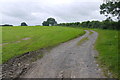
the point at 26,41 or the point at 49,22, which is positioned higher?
the point at 49,22

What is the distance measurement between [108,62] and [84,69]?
6.21 ft

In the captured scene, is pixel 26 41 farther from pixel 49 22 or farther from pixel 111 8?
pixel 49 22

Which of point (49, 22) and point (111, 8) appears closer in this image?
point (111, 8)

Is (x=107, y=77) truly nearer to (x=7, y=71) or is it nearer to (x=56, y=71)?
(x=56, y=71)

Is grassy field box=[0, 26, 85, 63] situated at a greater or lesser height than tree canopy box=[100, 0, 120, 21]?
lesser

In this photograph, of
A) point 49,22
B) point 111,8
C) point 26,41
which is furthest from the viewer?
point 49,22

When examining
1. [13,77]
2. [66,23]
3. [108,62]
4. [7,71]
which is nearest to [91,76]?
[108,62]

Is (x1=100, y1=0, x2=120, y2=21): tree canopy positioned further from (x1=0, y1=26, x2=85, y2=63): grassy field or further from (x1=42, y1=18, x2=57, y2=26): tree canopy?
(x1=42, y1=18, x2=57, y2=26): tree canopy

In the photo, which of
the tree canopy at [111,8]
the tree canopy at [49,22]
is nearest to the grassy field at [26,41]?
the tree canopy at [111,8]

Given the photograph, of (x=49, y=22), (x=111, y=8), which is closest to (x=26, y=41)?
(x=111, y=8)

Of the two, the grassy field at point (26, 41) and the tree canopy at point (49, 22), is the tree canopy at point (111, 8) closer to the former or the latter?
the grassy field at point (26, 41)

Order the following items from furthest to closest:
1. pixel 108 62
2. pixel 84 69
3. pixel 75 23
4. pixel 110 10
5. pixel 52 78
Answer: pixel 75 23 → pixel 110 10 → pixel 108 62 → pixel 84 69 → pixel 52 78

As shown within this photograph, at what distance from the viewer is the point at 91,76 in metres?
5.32

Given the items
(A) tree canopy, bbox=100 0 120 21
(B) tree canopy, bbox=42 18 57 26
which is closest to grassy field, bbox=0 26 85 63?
(A) tree canopy, bbox=100 0 120 21
